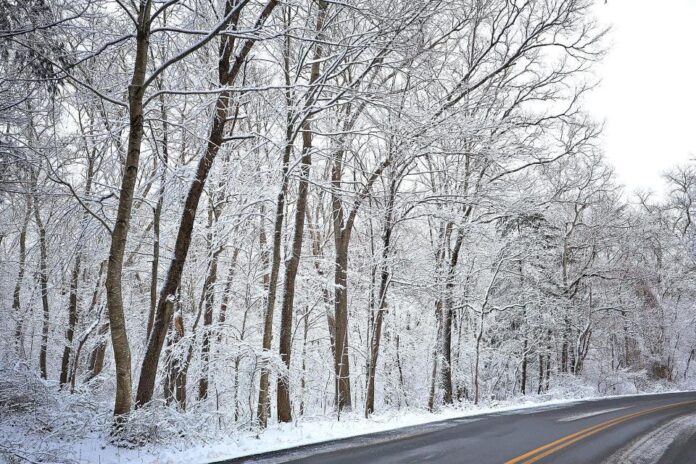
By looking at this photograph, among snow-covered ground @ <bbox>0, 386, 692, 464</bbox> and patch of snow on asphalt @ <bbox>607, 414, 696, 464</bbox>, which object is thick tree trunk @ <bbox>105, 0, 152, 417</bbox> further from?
patch of snow on asphalt @ <bbox>607, 414, 696, 464</bbox>

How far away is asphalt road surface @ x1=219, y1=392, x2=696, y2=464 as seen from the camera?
623 centimetres

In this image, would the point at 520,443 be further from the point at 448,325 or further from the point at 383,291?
the point at 448,325

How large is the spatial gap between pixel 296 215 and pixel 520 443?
6795mm

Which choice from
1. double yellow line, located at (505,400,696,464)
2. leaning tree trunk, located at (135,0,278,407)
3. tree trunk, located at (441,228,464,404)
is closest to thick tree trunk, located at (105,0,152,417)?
leaning tree trunk, located at (135,0,278,407)

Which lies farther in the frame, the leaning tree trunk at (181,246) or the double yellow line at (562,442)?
the leaning tree trunk at (181,246)

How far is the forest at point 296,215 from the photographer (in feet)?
22.7

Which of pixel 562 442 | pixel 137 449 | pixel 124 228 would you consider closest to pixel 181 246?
pixel 124 228

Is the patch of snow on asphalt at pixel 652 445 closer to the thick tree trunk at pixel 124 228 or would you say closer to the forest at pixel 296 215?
the forest at pixel 296 215

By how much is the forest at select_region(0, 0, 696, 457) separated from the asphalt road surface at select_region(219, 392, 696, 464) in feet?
7.61

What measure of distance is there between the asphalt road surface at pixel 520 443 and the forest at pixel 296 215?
2321 millimetres

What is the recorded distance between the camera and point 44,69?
6.15m

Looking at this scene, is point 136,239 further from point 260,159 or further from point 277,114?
point 277,114

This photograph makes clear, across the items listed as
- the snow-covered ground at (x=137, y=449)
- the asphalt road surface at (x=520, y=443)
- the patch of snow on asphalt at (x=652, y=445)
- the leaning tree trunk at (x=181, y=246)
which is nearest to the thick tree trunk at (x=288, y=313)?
the snow-covered ground at (x=137, y=449)

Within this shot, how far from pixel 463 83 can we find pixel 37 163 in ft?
36.8
